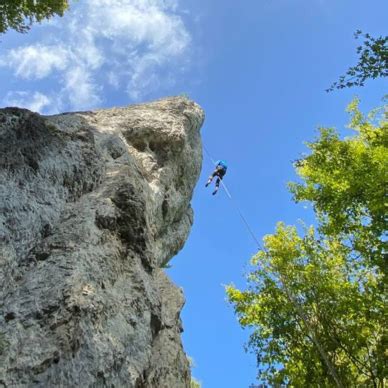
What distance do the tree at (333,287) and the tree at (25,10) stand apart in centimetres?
1111

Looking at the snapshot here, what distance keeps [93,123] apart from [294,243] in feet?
31.0

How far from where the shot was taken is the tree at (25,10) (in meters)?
15.1

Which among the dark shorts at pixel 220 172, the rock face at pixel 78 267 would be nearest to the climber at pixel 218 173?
the dark shorts at pixel 220 172

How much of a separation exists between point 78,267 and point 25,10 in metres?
12.6

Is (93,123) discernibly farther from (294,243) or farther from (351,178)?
(294,243)

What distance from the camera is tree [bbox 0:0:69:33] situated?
49.6ft

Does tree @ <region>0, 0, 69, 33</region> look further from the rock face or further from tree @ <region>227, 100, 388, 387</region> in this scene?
tree @ <region>227, 100, 388, 387</region>

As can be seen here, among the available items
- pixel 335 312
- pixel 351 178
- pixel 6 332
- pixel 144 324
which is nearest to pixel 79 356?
pixel 6 332

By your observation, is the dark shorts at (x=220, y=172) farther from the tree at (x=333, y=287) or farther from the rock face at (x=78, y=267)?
the rock face at (x=78, y=267)

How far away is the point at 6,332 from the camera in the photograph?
5855 millimetres

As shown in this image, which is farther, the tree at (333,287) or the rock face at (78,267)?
the tree at (333,287)

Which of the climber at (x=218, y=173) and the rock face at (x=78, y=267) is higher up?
the climber at (x=218, y=173)

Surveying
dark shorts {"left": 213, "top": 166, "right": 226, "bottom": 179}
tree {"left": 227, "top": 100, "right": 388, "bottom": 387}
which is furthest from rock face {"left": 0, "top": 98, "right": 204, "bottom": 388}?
dark shorts {"left": 213, "top": 166, "right": 226, "bottom": 179}

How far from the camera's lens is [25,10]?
52.4 ft
